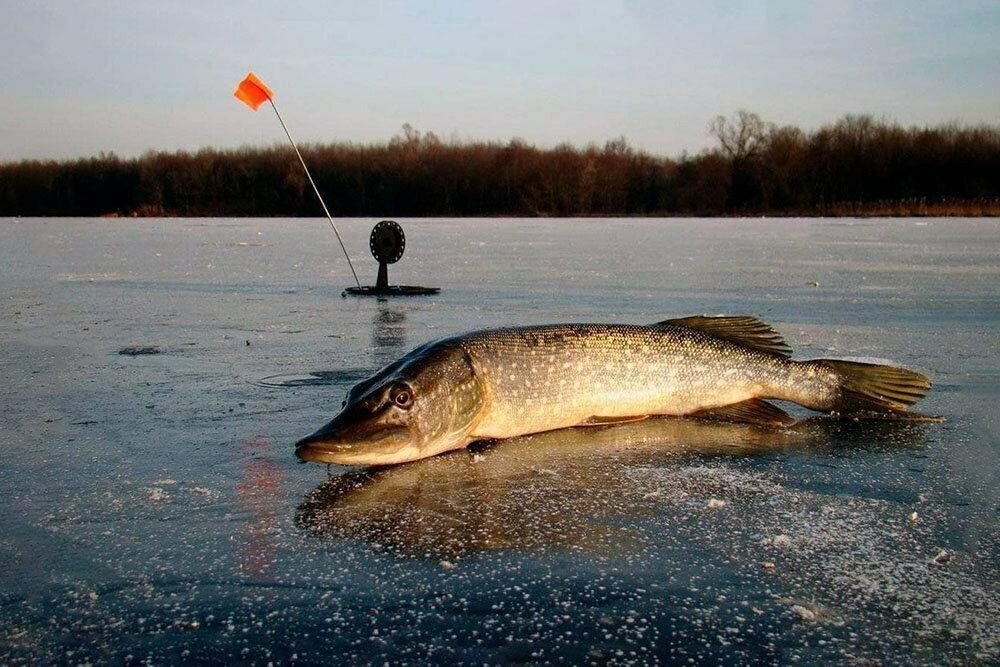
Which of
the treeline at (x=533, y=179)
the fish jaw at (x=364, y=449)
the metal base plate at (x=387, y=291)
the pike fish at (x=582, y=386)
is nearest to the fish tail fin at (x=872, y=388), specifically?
the pike fish at (x=582, y=386)

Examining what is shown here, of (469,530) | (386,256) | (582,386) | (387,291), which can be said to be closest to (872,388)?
(582,386)

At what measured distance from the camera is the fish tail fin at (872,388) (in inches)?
172

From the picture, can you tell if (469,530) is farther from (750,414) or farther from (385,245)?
(385,245)

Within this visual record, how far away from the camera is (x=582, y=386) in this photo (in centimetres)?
408

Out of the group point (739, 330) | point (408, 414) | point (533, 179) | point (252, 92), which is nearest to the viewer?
point (408, 414)

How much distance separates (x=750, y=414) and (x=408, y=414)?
1715 millimetres

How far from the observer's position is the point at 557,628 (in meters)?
2.23

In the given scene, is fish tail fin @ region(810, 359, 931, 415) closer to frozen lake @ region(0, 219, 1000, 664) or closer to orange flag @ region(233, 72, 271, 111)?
frozen lake @ region(0, 219, 1000, 664)

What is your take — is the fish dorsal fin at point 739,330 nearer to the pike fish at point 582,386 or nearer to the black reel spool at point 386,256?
the pike fish at point 582,386

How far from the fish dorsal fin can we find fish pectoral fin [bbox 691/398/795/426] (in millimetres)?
281

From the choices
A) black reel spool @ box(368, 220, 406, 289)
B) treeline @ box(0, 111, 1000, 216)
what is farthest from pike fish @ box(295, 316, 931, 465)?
treeline @ box(0, 111, 1000, 216)

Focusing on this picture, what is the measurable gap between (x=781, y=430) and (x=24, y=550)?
317 cm

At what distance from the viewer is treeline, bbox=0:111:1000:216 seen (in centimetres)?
5253

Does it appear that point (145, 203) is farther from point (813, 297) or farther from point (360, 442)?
point (360, 442)
